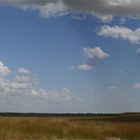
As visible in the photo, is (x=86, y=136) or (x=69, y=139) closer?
(x=69, y=139)

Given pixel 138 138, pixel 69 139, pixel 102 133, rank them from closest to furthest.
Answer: pixel 69 139 → pixel 138 138 → pixel 102 133

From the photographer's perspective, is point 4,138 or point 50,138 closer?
point 4,138

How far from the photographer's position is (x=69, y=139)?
28.5 m

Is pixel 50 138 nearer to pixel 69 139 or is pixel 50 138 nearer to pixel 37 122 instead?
pixel 69 139

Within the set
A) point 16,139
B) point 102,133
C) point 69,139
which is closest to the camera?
point 16,139

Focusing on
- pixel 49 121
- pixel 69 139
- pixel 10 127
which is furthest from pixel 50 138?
pixel 49 121

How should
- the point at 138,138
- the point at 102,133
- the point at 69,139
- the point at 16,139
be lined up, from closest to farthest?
the point at 16,139 < the point at 69,139 < the point at 138,138 < the point at 102,133

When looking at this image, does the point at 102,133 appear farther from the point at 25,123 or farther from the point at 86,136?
the point at 25,123

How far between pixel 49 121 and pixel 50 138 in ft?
26.7

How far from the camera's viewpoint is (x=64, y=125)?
3566 centimetres

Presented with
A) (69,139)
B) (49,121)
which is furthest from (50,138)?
(49,121)

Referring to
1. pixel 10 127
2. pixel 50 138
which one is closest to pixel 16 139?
pixel 50 138

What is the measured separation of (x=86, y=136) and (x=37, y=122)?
4.92m

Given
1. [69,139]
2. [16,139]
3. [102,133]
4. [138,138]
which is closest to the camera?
[16,139]
